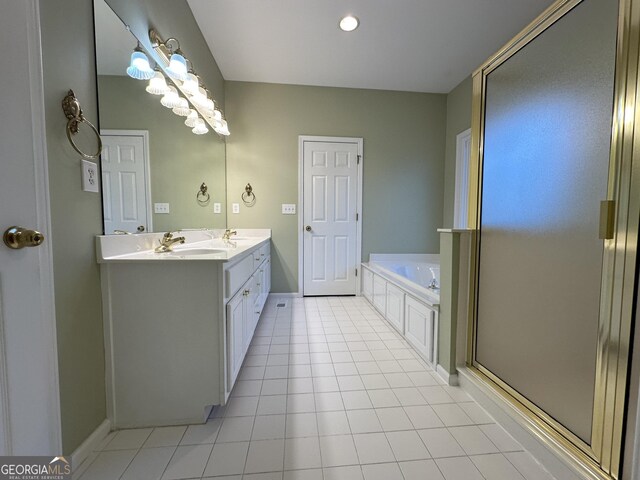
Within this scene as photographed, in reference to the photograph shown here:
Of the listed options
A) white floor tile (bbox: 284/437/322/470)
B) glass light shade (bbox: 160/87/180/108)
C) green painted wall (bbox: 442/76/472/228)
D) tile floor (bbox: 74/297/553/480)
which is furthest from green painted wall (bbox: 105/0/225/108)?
green painted wall (bbox: 442/76/472/228)

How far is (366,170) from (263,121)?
1.38 m

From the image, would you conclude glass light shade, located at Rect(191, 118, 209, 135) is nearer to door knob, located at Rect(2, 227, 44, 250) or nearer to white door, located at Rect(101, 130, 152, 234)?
white door, located at Rect(101, 130, 152, 234)

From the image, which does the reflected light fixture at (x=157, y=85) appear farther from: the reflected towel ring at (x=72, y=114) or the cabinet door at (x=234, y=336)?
the cabinet door at (x=234, y=336)

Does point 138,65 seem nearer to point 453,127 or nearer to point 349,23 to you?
point 349,23

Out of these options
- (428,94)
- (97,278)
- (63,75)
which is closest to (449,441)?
(97,278)

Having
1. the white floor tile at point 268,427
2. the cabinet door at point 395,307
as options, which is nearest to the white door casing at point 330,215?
the cabinet door at point 395,307

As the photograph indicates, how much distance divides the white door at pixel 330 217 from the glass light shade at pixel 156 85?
1777mm

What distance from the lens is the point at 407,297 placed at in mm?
2088

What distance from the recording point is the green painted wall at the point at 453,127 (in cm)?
297

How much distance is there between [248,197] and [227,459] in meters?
2.57

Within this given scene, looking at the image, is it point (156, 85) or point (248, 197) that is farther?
point (248, 197)

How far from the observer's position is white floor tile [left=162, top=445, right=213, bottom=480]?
0.99 metres

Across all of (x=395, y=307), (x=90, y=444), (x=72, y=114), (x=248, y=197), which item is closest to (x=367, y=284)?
(x=395, y=307)
